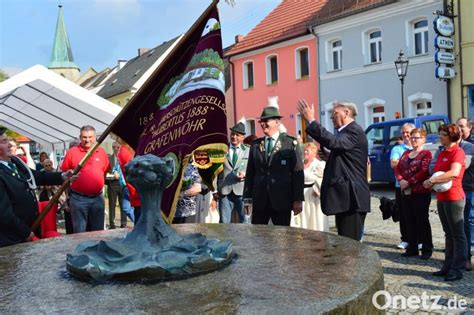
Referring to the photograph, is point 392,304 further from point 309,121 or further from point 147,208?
point 147,208

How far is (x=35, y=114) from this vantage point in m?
11.5

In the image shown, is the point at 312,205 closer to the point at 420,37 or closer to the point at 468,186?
the point at 468,186

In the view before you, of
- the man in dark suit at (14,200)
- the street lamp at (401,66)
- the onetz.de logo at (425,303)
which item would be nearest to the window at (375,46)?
the street lamp at (401,66)

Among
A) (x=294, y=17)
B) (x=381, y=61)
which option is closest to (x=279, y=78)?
(x=294, y=17)

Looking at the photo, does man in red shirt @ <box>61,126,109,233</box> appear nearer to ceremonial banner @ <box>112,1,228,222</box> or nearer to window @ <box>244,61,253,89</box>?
ceremonial banner @ <box>112,1,228,222</box>

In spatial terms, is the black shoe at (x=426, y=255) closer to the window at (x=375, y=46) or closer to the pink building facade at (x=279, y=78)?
the window at (x=375, y=46)

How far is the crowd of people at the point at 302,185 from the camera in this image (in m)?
4.30

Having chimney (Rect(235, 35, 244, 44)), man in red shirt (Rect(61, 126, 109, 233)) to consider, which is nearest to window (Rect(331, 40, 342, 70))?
chimney (Rect(235, 35, 244, 44))

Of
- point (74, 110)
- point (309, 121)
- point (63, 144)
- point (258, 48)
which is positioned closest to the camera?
point (309, 121)

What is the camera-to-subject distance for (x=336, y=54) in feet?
72.0

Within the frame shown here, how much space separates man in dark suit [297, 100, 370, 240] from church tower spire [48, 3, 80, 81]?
238ft

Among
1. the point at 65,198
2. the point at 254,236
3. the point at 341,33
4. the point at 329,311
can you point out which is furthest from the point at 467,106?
the point at 329,311

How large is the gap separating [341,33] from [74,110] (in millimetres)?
13842

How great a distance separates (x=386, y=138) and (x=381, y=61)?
236 inches
